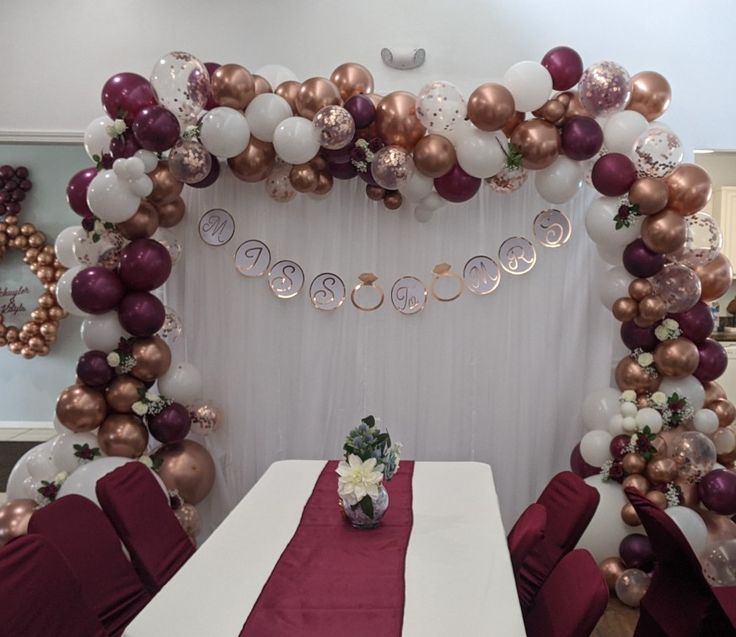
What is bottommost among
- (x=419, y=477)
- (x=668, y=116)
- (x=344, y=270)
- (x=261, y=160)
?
(x=419, y=477)

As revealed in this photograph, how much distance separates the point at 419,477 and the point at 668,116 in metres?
2.76

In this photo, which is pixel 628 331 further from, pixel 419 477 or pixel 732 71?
pixel 732 71

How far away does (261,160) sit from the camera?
3.74 m

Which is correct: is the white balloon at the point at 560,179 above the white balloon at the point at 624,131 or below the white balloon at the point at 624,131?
below

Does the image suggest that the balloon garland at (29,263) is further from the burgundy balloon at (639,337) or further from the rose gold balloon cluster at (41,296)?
the burgundy balloon at (639,337)

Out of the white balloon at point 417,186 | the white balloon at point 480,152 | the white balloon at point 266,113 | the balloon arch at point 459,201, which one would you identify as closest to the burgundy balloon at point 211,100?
the balloon arch at point 459,201

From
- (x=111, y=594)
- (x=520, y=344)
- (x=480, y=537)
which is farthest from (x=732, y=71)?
(x=111, y=594)

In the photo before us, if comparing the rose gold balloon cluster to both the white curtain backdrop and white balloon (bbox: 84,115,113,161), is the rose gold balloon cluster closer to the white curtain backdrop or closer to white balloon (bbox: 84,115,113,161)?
the white curtain backdrop

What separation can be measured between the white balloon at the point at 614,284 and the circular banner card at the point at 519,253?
44cm

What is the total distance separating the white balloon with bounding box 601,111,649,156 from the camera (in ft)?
11.7

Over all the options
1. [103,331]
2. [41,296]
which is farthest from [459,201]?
[41,296]

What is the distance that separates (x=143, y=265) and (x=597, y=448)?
2.42 m

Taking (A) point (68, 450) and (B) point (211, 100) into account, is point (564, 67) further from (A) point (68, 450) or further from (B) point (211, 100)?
(A) point (68, 450)

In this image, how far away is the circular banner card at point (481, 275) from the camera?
414 cm
